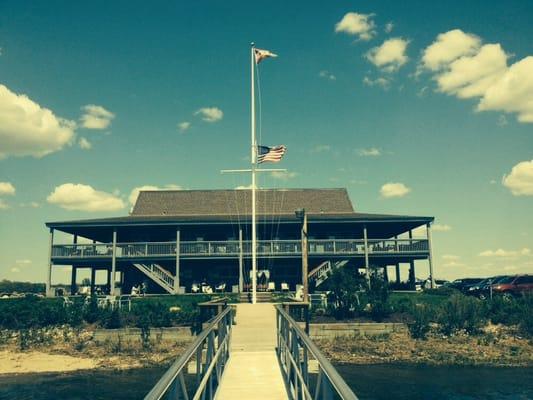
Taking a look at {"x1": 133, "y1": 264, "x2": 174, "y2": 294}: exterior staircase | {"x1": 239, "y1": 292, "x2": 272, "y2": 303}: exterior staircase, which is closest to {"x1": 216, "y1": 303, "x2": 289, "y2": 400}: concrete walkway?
{"x1": 239, "y1": 292, "x2": 272, "y2": 303}: exterior staircase

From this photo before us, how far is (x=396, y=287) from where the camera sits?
34750 millimetres

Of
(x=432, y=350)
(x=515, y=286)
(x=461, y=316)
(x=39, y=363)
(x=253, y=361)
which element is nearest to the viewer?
(x=253, y=361)

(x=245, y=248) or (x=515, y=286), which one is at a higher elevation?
(x=245, y=248)

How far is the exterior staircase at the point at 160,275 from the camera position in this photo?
29.7 meters

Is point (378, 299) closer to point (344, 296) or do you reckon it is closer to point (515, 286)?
point (344, 296)

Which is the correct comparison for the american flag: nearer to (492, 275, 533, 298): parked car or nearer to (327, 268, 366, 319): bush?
(327, 268, 366, 319): bush

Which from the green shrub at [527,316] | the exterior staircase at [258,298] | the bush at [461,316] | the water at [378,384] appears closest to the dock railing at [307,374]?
the water at [378,384]

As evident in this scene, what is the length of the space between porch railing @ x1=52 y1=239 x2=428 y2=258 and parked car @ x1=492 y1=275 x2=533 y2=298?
189 inches

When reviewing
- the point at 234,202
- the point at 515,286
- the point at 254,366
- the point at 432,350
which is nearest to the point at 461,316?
the point at 432,350

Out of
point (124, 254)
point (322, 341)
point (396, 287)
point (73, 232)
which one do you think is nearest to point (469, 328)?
point (322, 341)

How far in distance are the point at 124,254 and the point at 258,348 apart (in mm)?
20478

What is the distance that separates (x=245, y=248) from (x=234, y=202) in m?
6.51

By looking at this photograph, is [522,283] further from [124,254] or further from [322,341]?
[124,254]

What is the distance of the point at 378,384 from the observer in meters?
14.7
